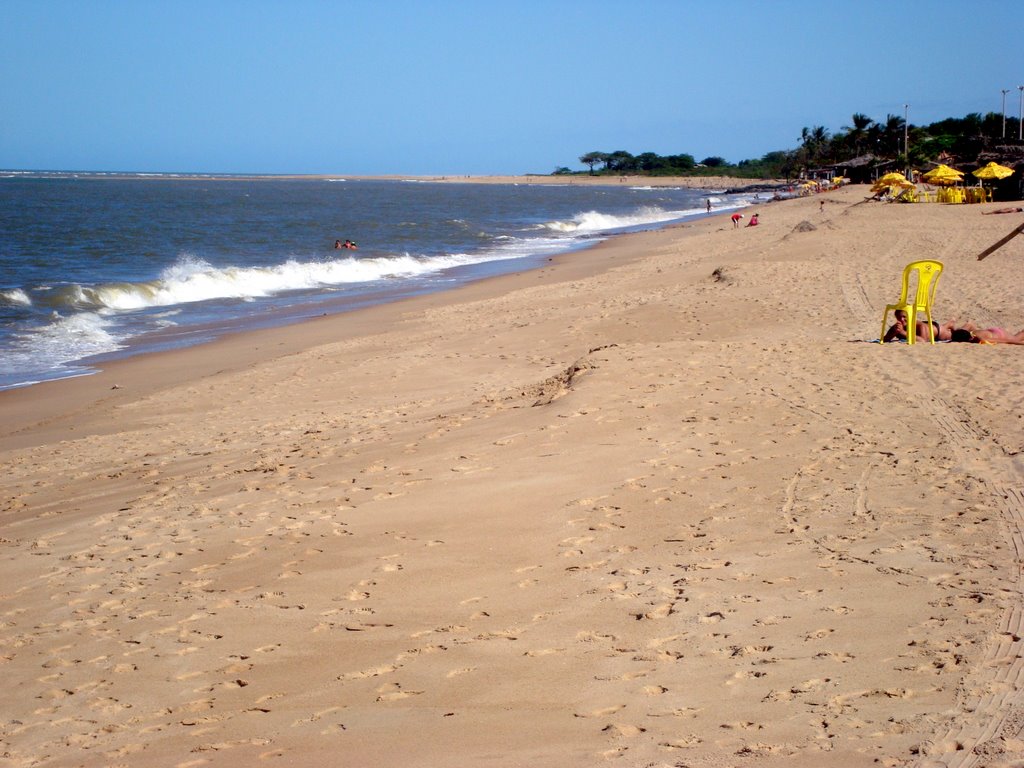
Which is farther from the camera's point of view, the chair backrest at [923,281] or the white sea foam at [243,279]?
the white sea foam at [243,279]

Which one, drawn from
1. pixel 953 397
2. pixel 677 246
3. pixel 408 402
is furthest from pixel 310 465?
pixel 677 246

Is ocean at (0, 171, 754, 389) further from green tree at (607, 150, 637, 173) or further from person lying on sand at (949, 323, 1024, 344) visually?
green tree at (607, 150, 637, 173)

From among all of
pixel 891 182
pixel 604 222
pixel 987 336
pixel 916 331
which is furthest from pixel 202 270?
pixel 891 182

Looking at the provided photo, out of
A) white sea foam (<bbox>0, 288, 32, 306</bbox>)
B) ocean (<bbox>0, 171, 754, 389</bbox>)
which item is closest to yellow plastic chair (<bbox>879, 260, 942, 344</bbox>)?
ocean (<bbox>0, 171, 754, 389</bbox>)

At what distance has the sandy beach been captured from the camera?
359cm

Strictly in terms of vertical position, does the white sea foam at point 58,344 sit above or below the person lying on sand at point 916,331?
below

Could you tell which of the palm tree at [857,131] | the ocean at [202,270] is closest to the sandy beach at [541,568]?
the ocean at [202,270]

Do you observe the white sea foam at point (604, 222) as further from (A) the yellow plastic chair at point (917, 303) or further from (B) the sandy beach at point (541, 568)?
(B) the sandy beach at point (541, 568)

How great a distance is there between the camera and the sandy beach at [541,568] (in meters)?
3.59

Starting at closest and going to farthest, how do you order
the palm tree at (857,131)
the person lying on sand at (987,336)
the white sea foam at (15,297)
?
the person lying on sand at (987,336) → the white sea foam at (15,297) → the palm tree at (857,131)

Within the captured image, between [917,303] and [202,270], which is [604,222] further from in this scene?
[917,303]

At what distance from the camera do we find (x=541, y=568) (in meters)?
5.09

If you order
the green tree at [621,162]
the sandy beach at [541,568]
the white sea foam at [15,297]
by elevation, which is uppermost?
the green tree at [621,162]

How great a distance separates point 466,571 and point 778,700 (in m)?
2.02
